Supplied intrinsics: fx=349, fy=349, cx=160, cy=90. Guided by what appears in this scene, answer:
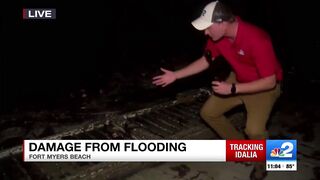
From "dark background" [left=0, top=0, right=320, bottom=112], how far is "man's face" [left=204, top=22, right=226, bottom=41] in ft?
10.1

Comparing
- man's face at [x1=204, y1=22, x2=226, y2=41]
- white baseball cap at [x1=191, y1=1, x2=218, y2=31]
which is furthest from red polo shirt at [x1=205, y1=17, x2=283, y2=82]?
white baseball cap at [x1=191, y1=1, x2=218, y2=31]

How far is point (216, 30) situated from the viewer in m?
3.03

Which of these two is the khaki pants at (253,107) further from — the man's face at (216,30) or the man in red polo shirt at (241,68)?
the man's face at (216,30)

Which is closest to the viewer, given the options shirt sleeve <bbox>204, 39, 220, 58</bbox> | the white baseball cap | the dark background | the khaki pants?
the white baseball cap

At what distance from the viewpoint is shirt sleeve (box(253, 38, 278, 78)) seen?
286 centimetres

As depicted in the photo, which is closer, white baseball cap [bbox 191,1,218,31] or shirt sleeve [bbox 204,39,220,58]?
white baseball cap [bbox 191,1,218,31]

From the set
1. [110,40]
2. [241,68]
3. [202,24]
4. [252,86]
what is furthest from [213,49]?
[110,40]

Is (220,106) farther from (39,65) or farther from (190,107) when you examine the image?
(39,65)

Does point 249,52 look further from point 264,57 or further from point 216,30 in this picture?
point 216,30

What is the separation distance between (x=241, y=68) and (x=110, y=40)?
3.91 m

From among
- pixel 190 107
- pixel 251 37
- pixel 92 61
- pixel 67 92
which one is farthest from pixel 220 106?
pixel 92 61

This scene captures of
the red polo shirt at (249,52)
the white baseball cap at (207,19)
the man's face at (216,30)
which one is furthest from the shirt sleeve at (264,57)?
the white baseball cap at (207,19)

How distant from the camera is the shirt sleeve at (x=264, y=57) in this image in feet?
9.39

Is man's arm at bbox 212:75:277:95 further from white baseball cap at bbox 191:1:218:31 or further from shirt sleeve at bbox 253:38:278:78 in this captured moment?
white baseball cap at bbox 191:1:218:31
